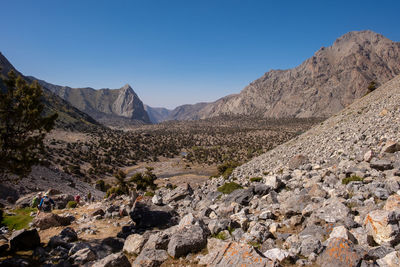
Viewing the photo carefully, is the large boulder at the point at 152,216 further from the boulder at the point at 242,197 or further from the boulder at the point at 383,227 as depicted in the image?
the boulder at the point at 383,227

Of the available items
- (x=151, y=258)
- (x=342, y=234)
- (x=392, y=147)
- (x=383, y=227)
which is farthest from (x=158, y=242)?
(x=392, y=147)

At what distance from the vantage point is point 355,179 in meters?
9.90

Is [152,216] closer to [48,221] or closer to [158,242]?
[158,242]

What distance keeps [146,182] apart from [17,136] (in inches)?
1104

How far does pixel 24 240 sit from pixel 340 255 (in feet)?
38.3

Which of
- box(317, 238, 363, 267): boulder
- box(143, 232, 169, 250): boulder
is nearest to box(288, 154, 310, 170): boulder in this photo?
box(317, 238, 363, 267): boulder

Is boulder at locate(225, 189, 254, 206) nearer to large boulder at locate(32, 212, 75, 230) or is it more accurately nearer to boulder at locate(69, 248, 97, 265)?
boulder at locate(69, 248, 97, 265)

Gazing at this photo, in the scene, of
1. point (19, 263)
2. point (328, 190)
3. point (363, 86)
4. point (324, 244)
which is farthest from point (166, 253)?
point (363, 86)

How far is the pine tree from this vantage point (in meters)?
10.1

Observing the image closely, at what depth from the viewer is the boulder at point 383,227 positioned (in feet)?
17.5

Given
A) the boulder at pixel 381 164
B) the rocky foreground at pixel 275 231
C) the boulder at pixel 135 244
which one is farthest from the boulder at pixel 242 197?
the boulder at pixel 381 164

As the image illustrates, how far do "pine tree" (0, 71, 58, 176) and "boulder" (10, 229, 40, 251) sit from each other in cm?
280

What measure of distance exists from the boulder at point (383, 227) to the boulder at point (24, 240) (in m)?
12.5

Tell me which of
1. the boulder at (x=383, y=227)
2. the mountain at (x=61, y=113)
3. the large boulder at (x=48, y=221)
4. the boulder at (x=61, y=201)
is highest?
the mountain at (x=61, y=113)
